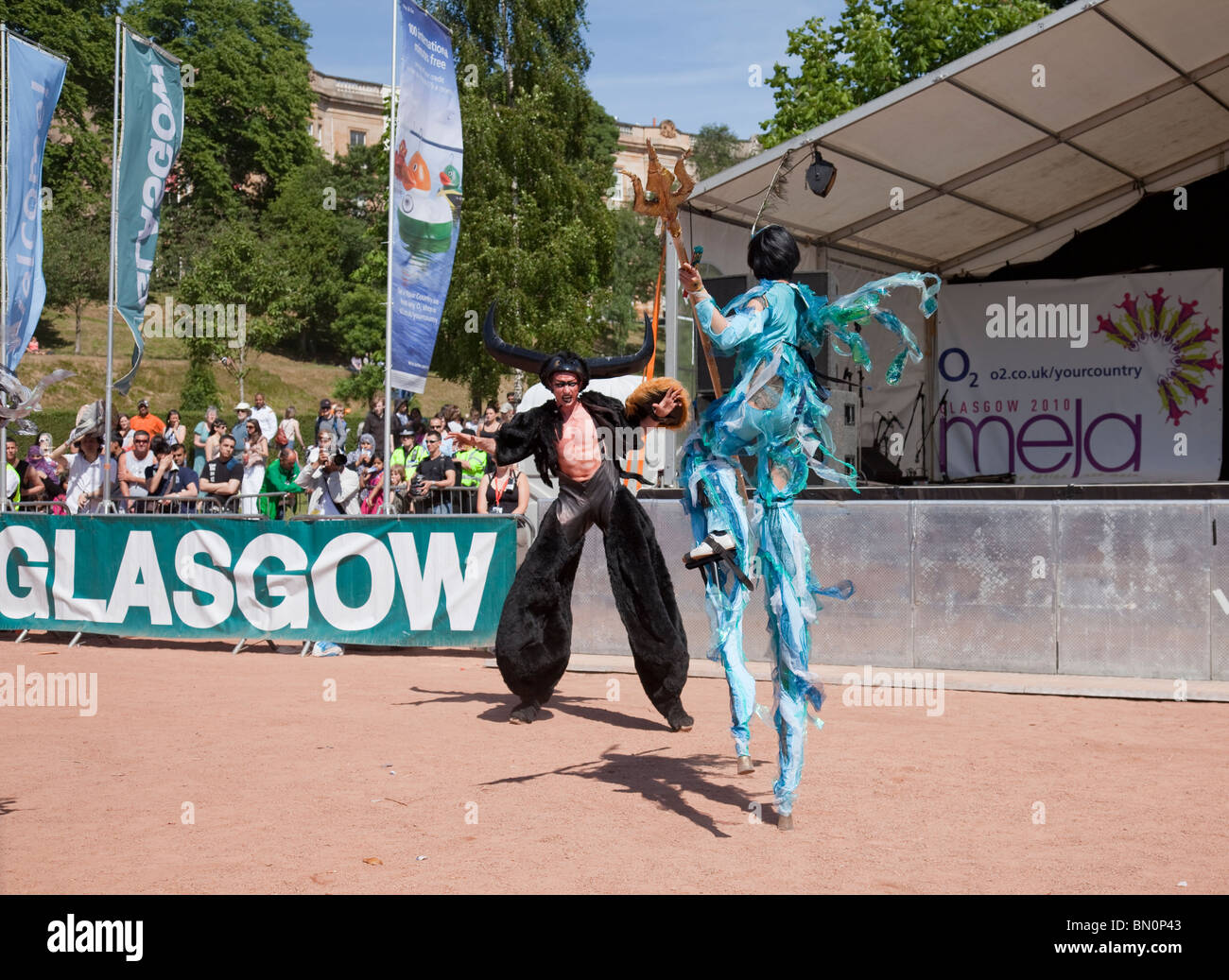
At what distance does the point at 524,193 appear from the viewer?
38.7 metres

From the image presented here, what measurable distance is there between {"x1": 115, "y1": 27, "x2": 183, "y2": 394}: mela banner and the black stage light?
754 centimetres

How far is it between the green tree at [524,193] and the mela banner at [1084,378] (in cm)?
Answer: 1809

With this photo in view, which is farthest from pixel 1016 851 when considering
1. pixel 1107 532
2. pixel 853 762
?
pixel 1107 532

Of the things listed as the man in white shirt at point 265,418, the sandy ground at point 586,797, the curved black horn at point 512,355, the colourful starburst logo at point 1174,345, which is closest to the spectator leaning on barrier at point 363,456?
the man in white shirt at point 265,418

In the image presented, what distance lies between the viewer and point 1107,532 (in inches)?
360

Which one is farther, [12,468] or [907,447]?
[907,447]

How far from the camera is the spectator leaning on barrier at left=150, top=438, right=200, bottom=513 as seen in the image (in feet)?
42.5

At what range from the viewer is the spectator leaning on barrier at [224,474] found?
1353 centimetres

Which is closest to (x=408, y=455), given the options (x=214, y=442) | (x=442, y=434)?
(x=442, y=434)

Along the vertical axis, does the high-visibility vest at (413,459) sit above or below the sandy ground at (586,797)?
above

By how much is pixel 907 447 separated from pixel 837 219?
517 cm

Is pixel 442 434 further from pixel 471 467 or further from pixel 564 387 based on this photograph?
pixel 564 387

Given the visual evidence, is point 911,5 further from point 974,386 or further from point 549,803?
point 549,803

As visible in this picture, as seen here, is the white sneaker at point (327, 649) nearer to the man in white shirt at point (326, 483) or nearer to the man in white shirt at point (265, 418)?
the man in white shirt at point (326, 483)
